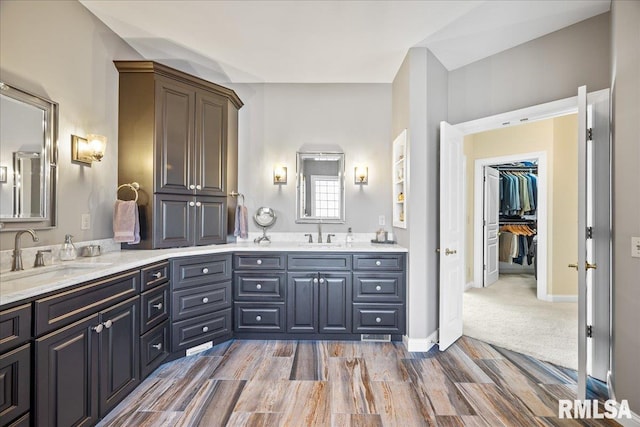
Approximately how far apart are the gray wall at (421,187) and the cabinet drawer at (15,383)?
265 centimetres

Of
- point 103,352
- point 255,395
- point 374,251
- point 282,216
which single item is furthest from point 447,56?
point 103,352

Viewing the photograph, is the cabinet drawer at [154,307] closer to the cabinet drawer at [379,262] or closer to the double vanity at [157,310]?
the double vanity at [157,310]

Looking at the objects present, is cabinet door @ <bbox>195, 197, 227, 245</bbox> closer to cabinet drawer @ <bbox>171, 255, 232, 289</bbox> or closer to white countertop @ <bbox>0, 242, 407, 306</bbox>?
white countertop @ <bbox>0, 242, 407, 306</bbox>

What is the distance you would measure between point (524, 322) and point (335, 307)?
228 cm

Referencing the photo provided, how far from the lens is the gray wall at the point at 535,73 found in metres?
2.40

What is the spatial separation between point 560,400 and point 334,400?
1528 millimetres

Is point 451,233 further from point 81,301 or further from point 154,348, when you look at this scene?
point 81,301

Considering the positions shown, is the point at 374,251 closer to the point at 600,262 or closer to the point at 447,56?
the point at 600,262

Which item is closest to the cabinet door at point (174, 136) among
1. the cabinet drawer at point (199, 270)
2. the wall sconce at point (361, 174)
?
the cabinet drawer at point (199, 270)

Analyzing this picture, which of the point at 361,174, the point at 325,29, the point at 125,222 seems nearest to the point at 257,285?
the point at 125,222

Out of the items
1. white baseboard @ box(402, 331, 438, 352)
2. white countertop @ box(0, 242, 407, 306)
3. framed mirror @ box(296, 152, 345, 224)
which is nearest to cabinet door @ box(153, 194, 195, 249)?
white countertop @ box(0, 242, 407, 306)

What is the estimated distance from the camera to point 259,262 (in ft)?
10.3

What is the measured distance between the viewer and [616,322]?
79.4 inches

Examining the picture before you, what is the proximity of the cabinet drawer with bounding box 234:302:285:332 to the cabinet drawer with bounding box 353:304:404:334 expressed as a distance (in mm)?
730
